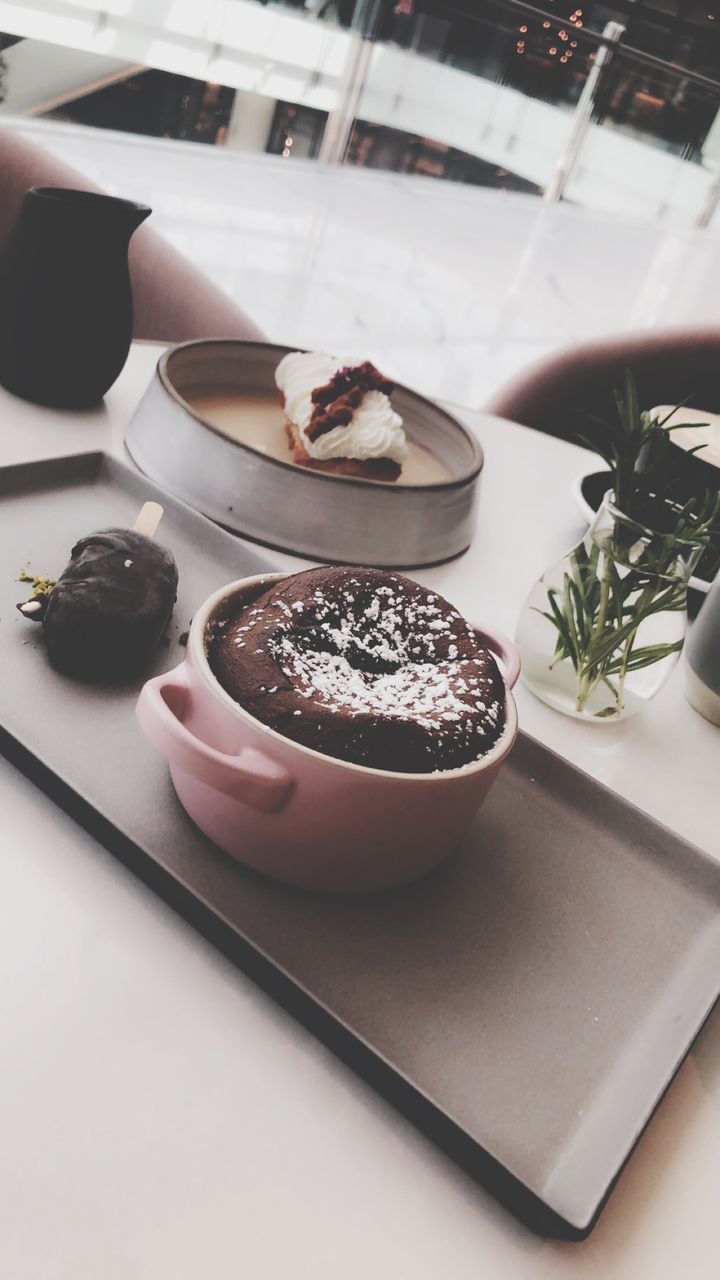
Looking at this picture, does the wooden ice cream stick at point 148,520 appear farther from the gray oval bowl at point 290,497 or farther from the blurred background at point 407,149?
the blurred background at point 407,149

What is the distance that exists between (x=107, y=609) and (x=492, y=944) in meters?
0.26

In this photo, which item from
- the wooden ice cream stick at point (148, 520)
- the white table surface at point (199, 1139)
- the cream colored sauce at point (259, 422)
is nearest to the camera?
the white table surface at point (199, 1139)

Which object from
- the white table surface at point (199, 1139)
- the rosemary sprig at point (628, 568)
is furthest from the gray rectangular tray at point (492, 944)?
the rosemary sprig at point (628, 568)

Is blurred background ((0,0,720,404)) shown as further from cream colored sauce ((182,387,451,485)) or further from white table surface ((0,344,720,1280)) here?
white table surface ((0,344,720,1280))

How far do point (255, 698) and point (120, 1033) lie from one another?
5.7 inches

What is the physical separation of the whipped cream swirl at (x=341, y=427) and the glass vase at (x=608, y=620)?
21cm

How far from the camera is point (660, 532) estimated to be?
62 cm

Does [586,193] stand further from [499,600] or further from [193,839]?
[193,839]

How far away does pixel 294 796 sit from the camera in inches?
16.0

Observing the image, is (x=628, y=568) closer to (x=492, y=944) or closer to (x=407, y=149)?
(x=492, y=944)

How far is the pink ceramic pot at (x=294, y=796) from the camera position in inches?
15.8

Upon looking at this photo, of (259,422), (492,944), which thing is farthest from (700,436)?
(492,944)

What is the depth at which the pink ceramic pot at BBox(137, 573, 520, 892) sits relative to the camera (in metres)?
0.40

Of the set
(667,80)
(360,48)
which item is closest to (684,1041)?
(360,48)
